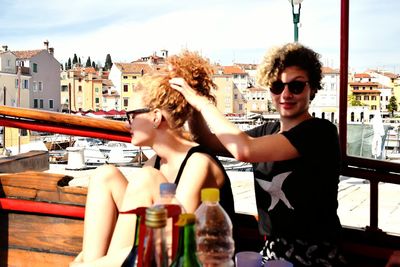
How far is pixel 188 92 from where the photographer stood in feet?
5.76

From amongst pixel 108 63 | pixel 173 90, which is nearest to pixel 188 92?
pixel 173 90

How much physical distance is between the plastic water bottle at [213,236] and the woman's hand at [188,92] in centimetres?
61

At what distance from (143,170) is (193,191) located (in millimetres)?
194

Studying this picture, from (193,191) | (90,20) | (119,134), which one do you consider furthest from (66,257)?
(90,20)

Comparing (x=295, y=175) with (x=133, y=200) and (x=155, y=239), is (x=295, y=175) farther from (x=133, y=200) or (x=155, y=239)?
(x=155, y=239)

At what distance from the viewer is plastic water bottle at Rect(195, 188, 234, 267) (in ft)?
3.76

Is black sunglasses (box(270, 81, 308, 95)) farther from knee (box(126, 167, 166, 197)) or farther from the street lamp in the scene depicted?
the street lamp

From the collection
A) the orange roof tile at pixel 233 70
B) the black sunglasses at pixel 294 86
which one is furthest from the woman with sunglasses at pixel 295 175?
the orange roof tile at pixel 233 70

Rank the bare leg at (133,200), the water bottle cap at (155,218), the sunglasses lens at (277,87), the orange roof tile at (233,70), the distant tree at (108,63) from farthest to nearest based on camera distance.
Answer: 1. the distant tree at (108,63)
2. the orange roof tile at (233,70)
3. the sunglasses lens at (277,87)
4. the bare leg at (133,200)
5. the water bottle cap at (155,218)

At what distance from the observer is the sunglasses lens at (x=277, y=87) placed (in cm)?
186

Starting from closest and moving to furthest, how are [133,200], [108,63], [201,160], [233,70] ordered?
1. [133,200]
2. [201,160]
3. [233,70]
4. [108,63]

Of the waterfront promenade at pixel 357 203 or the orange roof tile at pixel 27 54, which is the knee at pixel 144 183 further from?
the orange roof tile at pixel 27 54

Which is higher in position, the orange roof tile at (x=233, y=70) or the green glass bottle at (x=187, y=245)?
the orange roof tile at (x=233, y=70)

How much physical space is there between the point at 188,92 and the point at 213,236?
0.70 metres
